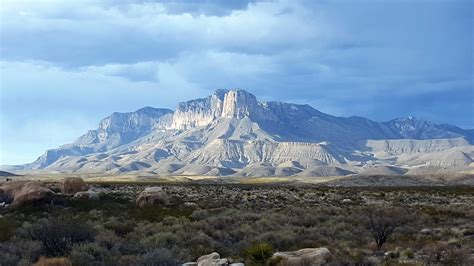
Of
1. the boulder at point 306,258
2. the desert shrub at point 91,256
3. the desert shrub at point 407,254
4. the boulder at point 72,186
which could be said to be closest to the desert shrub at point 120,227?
the desert shrub at point 91,256

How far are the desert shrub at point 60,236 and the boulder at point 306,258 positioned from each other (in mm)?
7227

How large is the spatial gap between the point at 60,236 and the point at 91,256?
3.21 m

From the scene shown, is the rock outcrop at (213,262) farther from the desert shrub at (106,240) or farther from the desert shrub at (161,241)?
the desert shrub at (106,240)

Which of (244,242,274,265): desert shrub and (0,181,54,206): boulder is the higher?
(0,181,54,206): boulder

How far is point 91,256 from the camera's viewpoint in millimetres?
15266

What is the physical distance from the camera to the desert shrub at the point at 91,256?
14648 mm

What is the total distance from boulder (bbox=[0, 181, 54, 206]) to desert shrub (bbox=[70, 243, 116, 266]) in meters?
23.0

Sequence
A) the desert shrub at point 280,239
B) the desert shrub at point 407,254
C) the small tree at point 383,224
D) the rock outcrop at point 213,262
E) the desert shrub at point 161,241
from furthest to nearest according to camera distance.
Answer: the small tree at point 383,224, the desert shrub at point 280,239, the desert shrub at point 161,241, the desert shrub at point 407,254, the rock outcrop at point 213,262

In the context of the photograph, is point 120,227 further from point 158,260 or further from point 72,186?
point 72,186

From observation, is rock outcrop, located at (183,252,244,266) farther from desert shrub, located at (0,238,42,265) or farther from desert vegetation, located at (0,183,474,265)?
desert shrub, located at (0,238,42,265)

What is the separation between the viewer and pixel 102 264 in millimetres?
14328

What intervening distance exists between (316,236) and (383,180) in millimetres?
135522

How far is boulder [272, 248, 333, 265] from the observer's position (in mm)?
14273

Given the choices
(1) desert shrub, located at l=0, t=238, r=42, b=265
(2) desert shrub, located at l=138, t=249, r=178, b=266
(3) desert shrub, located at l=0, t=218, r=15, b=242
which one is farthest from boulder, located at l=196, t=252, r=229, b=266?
(3) desert shrub, located at l=0, t=218, r=15, b=242
